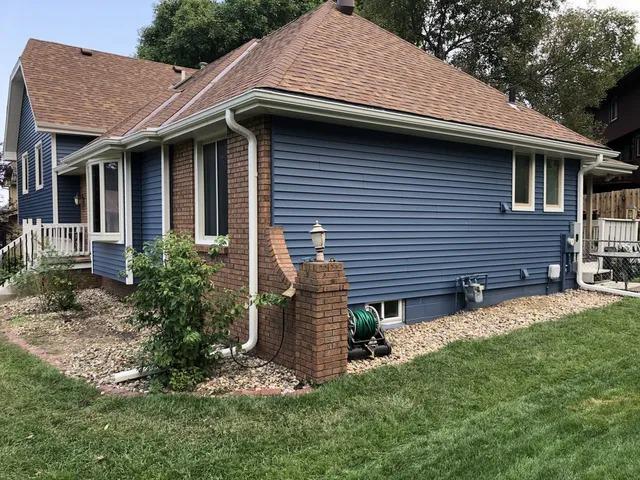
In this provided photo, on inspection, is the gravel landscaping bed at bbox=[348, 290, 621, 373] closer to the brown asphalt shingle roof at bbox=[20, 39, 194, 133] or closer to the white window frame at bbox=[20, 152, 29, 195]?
the brown asphalt shingle roof at bbox=[20, 39, 194, 133]

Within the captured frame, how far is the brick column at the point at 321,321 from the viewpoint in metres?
4.93

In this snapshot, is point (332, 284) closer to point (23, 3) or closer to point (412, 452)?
point (412, 452)

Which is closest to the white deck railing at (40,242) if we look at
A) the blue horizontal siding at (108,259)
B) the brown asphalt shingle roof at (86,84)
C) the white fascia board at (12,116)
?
the blue horizontal siding at (108,259)

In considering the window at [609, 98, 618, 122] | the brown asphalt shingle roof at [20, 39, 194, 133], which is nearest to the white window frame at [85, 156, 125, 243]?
the brown asphalt shingle roof at [20, 39, 194, 133]

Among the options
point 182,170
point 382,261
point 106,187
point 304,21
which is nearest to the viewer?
point 382,261

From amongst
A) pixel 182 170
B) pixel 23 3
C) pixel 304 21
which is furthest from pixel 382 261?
pixel 23 3

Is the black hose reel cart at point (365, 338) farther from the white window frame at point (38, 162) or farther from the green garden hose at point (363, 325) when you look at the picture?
the white window frame at point (38, 162)

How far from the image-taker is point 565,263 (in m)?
9.91

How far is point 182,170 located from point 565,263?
743 cm

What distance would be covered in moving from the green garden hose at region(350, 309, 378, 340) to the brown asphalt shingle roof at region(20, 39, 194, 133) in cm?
1040

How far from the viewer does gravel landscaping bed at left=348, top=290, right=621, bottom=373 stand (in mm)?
6197

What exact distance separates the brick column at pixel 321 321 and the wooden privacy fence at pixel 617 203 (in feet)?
39.8

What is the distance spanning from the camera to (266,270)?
5.91 m

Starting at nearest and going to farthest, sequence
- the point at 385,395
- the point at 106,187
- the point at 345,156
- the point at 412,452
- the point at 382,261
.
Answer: the point at 412,452
the point at 385,395
the point at 345,156
the point at 382,261
the point at 106,187
